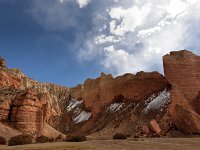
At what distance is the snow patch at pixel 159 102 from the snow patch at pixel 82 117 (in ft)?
65.4

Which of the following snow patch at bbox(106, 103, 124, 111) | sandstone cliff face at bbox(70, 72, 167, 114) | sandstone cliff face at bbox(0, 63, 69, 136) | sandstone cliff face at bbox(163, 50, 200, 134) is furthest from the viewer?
snow patch at bbox(106, 103, 124, 111)

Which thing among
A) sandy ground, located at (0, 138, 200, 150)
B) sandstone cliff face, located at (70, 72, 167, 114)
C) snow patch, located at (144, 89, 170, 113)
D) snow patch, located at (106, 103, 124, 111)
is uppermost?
sandstone cliff face, located at (70, 72, 167, 114)

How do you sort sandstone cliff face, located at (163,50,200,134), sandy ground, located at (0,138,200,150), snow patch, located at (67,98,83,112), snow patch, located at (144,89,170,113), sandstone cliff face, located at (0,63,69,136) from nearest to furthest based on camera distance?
sandy ground, located at (0,138,200,150)
sandstone cliff face, located at (0,63,69,136)
sandstone cliff face, located at (163,50,200,134)
snow patch, located at (144,89,170,113)
snow patch, located at (67,98,83,112)

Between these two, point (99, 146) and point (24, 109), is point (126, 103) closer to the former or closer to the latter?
point (24, 109)

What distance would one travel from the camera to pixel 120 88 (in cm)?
5588

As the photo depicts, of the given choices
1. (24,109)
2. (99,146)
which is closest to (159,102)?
(24,109)

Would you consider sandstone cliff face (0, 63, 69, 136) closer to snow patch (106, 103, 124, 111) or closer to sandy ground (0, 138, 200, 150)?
sandy ground (0, 138, 200, 150)

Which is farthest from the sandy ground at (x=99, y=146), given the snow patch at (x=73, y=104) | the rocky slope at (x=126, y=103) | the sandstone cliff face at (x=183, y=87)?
the snow patch at (x=73, y=104)

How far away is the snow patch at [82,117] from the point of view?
6439 cm

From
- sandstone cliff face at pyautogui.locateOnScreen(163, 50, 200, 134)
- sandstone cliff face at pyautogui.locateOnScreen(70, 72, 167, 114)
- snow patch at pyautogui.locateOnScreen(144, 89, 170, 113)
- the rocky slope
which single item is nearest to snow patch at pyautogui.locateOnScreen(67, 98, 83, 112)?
the rocky slope

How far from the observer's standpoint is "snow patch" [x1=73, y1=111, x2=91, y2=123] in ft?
211

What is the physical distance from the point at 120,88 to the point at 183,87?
15.0 meters

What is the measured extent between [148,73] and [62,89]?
172ft

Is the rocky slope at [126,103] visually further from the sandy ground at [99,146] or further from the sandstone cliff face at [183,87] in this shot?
the sandy ground at [99,146]
